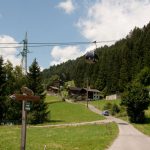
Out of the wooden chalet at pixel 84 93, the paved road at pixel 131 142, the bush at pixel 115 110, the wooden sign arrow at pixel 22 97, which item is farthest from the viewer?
the wooden chalet at pixel 84 93

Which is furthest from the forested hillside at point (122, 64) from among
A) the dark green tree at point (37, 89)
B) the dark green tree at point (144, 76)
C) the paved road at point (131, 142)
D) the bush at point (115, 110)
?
the paved road at point (131, 142)

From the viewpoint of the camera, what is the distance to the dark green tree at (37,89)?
72.9 m

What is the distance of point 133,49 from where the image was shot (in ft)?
515

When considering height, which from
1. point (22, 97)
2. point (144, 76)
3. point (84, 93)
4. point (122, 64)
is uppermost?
point (122, 64)

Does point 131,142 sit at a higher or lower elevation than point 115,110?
higher

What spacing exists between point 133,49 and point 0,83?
9044 cm

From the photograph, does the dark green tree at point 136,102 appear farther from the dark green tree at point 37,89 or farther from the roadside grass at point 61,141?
the roadside grass at point 61,141

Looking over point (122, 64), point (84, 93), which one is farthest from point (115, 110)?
point (84, 93)

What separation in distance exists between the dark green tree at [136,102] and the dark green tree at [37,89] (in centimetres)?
1431

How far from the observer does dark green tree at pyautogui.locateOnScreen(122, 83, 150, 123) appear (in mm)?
68519

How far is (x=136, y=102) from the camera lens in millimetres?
68312

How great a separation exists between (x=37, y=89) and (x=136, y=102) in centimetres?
1809

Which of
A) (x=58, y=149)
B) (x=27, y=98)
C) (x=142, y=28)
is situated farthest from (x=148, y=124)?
(x=142, y=28)

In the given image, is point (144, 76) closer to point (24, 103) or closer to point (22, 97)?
point (24, 103)
